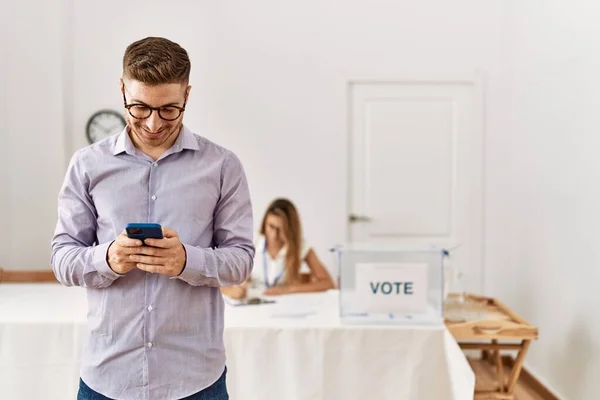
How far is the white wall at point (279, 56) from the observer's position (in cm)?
468

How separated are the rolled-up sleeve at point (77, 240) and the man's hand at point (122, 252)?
→ 26 millimetres

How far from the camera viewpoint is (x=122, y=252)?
1336 millimetres

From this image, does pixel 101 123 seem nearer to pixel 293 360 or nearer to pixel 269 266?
pixel 269 266

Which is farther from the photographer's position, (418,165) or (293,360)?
(418,165)

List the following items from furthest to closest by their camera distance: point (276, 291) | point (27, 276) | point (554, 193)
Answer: point (27, 276), point (554, 193), point (276, 291)

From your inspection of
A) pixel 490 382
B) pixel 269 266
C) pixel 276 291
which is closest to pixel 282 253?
pixel 269 266

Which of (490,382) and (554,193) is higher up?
(554,193)

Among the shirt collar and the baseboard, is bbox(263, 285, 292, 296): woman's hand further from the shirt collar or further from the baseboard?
the shirt collar

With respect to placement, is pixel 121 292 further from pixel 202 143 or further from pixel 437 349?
pixel 437 349

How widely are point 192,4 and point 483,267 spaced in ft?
8.68

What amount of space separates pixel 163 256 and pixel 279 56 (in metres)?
3.52

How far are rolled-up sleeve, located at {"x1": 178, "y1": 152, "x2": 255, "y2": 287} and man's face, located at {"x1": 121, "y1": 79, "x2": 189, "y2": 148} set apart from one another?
0.48 ft

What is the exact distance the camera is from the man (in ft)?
4.65

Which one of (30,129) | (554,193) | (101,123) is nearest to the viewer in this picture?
(554,193)
